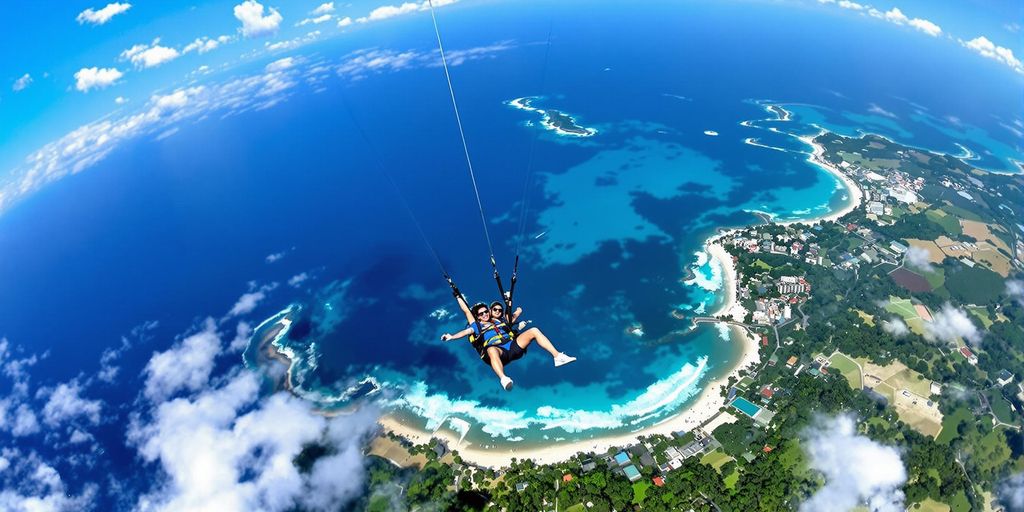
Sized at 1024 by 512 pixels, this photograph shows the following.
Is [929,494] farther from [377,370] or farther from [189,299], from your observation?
[189,299]

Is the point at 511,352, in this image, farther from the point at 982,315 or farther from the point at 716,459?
the point at 982,315

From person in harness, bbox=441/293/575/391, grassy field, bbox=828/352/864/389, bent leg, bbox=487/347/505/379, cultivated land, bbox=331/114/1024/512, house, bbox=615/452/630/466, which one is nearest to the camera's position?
bent leg, bbox=487/347/505/379

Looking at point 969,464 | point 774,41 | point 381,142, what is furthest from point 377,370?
point 774,41

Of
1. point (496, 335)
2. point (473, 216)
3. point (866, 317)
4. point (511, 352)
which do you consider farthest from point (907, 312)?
point (473, 216)

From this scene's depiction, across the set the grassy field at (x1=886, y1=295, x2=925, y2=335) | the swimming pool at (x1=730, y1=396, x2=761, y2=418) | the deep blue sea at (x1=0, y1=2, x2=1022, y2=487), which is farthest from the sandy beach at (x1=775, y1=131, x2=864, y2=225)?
the swimming pool at (x1=730, y1=396, x2=761, y2=418)

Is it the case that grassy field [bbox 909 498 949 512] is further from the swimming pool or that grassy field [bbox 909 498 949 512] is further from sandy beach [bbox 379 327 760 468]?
sandy beach [bbox 379 327 760 468]

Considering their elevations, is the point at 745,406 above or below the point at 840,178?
below
